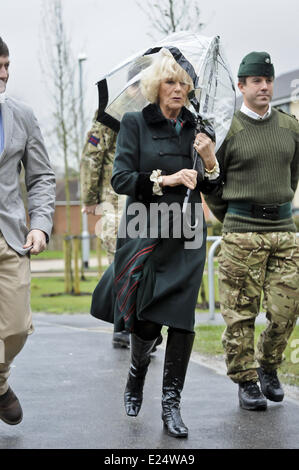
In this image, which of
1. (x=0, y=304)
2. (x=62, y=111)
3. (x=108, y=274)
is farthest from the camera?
(x=62, y=111)

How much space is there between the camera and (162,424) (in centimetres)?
516

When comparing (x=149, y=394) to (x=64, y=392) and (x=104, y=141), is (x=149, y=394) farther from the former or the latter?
(x=104, y=141)

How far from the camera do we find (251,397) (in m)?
5.57

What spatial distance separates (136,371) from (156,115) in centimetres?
157

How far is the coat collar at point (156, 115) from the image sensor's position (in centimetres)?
504

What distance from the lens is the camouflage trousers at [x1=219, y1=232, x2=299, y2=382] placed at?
571 centimetres

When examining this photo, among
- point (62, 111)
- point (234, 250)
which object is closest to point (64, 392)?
point (234, 250)

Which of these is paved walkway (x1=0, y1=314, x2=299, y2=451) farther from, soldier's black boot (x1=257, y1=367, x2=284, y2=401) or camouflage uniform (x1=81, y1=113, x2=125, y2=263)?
camouflage uniform (x1=81, y1=113, x2=125, y2=263)

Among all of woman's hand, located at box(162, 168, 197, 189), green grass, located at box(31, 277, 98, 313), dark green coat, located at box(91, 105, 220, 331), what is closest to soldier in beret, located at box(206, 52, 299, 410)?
dark green coat, located at box(91, 105, 220, 331)

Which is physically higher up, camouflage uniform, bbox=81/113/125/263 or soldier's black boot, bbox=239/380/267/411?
camouflage uniform, bbox=81/113/125/263

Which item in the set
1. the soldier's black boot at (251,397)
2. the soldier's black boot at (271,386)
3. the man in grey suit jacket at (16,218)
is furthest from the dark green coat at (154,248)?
the soldier's black boot at (271,386)

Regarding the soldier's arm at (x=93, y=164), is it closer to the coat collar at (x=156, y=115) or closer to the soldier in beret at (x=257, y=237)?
the soldier in beret at (x=257, y=237)

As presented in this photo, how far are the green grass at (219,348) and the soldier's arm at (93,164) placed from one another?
1779mm

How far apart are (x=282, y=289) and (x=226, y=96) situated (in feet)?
4.54
